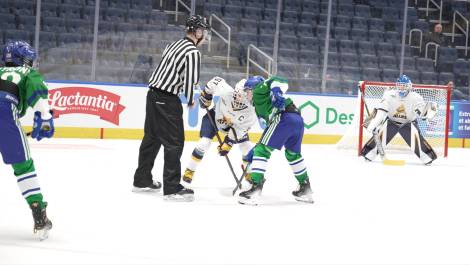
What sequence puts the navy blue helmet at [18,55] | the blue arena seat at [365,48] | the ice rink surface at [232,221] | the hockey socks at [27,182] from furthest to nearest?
the blue arena seat at [365,48] → the navy blue helmet at [18,55] → the hockey socks at [27,182] → the ice rink surface at [232,221]

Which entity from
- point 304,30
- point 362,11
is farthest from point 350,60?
point 362,11

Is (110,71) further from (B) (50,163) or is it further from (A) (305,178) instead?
(A) (305,178)

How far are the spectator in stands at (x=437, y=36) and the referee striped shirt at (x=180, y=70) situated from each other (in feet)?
32.3

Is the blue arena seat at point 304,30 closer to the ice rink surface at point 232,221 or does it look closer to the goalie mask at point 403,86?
the goalie mask at point 403,86

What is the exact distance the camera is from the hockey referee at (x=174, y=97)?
5.52 m

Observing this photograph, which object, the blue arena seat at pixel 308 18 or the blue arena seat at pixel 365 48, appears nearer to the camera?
the blue arena seat at pixel 308 18

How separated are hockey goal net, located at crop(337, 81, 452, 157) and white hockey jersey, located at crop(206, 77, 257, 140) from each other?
4.35m

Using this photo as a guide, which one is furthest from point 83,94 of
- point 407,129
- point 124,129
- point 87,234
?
point 87,234

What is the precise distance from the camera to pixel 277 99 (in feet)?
18.4

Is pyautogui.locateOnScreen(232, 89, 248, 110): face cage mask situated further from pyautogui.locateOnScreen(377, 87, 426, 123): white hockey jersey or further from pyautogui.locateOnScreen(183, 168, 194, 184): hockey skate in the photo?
pyautogui.locateOnScreen(377, 87, 426, 123): white hockey jersey

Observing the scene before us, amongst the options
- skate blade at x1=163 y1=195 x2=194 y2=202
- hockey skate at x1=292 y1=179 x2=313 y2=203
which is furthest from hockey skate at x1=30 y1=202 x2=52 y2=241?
hockey skate at x1=292 y1=179 x2=313 y2=203

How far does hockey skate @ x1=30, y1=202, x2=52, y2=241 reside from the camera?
389cm

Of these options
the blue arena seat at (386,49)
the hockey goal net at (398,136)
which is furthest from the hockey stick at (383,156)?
the blue arena seat at (386,49)

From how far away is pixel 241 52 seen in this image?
12.6 m
